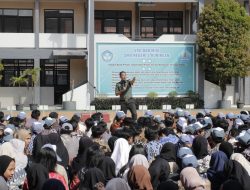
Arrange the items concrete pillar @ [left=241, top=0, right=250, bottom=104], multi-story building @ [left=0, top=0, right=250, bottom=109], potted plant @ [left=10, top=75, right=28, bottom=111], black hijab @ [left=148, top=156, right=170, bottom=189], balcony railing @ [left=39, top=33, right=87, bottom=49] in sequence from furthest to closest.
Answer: concrete pillar @ [left=241, top=0, right=250, bottom=104] < balcony railing @ [left=39, top=33, right=87, bottom=49] < multi-story building @ [left=0, top=0, right=250, bottom=109] < potted plant @ [left=10, top=75, right=28, bottom=111] < black hijab @ [left=148, top=156, right=170, bottom=189]

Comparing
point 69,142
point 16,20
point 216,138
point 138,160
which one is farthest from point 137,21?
point 138,160

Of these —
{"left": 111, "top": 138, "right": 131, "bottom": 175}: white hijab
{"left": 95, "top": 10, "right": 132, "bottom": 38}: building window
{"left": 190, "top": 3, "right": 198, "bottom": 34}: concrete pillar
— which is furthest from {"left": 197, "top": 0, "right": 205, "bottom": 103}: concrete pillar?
{"left": 111, "top": 138, "right": 131, "bottom": 175}: white hijab

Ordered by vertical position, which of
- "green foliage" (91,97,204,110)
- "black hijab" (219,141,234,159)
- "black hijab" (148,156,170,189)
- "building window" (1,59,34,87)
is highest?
"building window" (1,59,34,87)

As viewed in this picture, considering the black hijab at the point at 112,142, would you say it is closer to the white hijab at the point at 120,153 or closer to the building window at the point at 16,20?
the white hijab at the point at 120,153

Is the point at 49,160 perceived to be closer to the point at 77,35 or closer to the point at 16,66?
the point at 77,35

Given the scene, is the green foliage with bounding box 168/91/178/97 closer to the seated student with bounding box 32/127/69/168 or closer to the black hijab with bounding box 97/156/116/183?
the seated student with bounding box 32/127/69/168

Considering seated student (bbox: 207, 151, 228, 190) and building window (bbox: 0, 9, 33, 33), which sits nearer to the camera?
seated student (bbox: 207, 151, 228, 190)

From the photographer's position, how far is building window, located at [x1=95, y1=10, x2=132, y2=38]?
33344 mm

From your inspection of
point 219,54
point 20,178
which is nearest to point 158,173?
point 20,178

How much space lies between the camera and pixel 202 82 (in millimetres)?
31156

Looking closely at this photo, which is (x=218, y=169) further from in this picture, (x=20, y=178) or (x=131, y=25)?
(x=131, y=25)

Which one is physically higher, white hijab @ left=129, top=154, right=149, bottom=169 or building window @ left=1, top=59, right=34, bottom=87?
building window @ left=1, top=59, right=34, bottom=87

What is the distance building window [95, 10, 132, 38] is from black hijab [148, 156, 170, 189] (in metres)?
25.7

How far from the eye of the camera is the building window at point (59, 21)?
3269 cm
